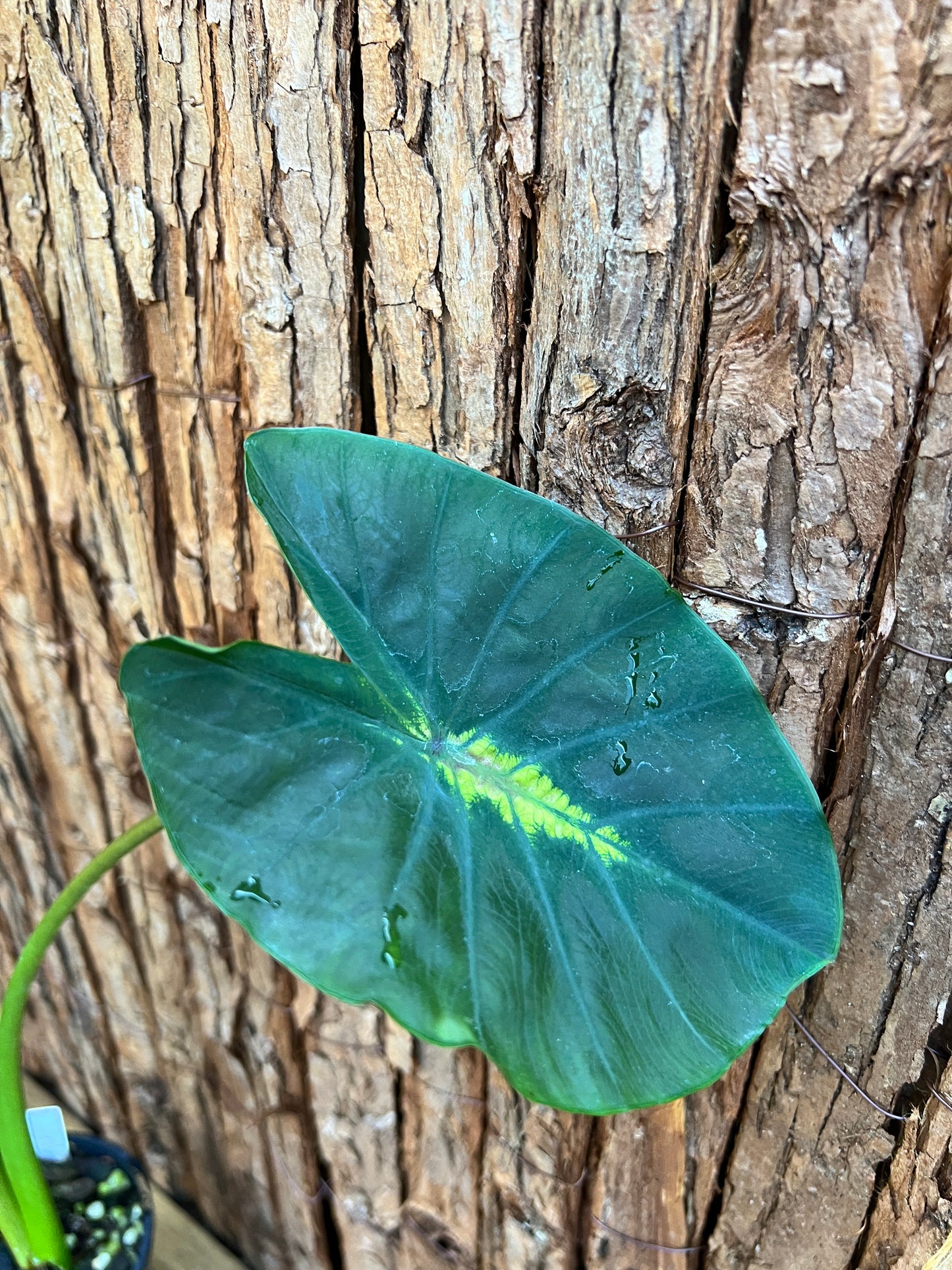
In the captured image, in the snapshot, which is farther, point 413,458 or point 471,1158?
point 471,1158

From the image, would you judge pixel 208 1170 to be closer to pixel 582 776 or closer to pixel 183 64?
pixel 582 776

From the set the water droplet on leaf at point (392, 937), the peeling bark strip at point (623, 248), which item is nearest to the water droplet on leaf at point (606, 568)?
the peeling bark strip at point (623, 248)

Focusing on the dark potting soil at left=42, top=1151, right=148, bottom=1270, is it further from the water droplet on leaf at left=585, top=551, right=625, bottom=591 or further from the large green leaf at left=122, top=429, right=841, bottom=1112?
the water droplet on leaf at left=585, top=551, right=625, bottom=591

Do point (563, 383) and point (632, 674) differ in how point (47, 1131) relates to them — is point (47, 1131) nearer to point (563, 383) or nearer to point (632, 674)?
point (632, 674)

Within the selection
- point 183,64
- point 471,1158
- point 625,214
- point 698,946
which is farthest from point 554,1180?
point 183,64

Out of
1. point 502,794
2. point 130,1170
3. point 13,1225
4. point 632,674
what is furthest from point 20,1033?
point 632,674

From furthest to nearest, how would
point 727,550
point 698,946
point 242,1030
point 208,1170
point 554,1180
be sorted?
point 208,1170, point 242,1030, point 554,1180, point 727,550, point 698,946

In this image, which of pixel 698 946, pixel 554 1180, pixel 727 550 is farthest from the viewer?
pixel 554 1180
